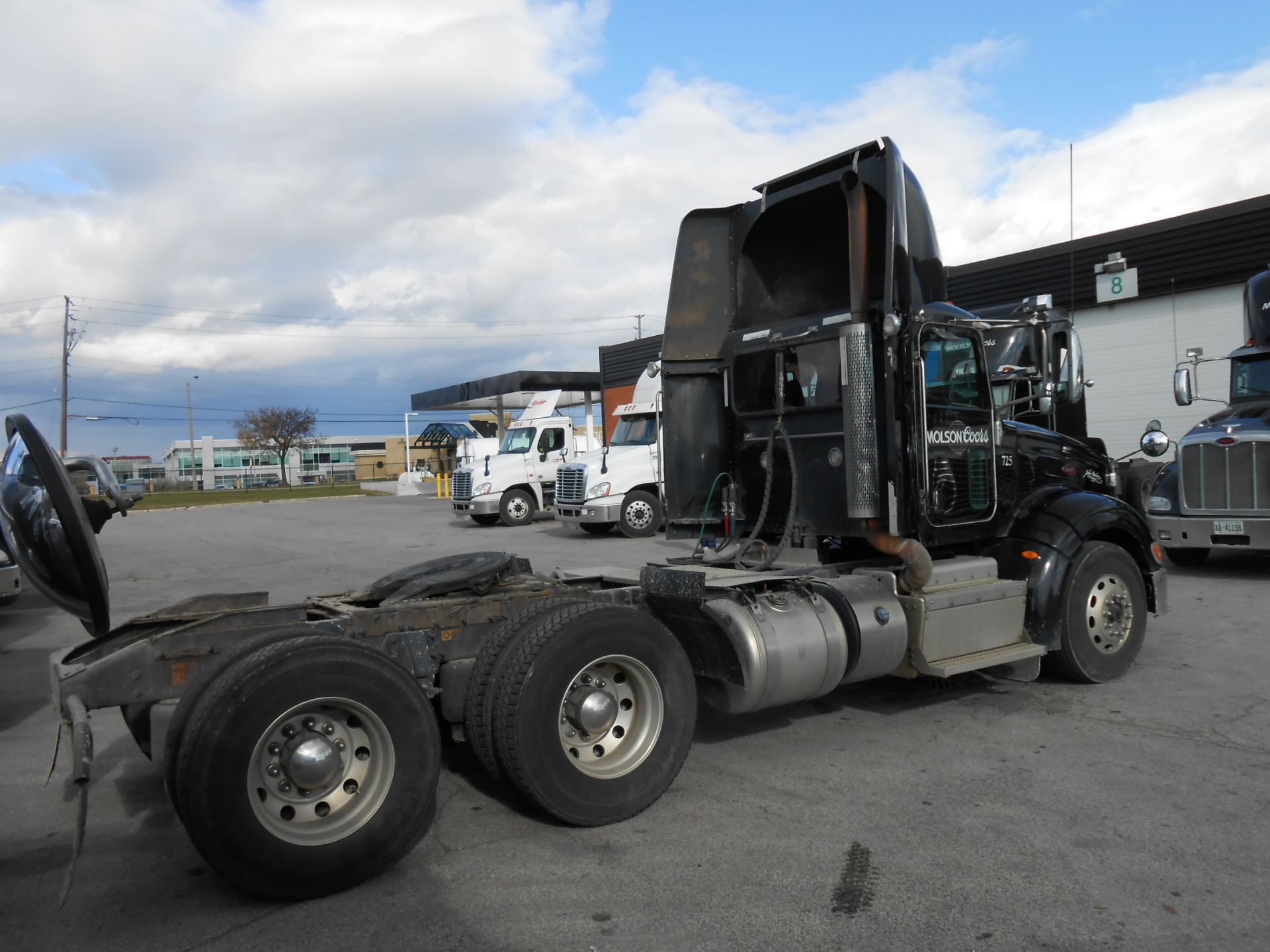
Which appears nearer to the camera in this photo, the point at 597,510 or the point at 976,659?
the point at 976,659

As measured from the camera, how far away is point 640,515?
18688 millimetres

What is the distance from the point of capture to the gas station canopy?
38906 millimetres

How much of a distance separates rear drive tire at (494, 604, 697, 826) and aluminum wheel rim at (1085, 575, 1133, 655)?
3381 millimetres

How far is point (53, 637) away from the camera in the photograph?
971 centimetres

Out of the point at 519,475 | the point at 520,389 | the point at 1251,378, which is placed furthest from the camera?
the point at 520,389

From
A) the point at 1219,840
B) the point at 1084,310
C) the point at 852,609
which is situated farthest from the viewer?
the point at 1084,310

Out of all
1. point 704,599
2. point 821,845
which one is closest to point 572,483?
point 704,599

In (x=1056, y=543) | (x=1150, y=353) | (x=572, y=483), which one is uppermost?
(x=1150, y=353)

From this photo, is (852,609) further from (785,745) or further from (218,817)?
(218,817)

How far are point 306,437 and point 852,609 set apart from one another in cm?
8697

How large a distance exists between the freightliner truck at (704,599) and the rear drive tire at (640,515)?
36.9 feet

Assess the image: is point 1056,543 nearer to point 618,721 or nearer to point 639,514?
point 618,721

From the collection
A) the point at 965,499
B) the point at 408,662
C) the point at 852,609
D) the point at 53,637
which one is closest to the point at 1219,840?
the point at 852,609

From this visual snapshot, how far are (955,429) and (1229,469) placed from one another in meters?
6.88
